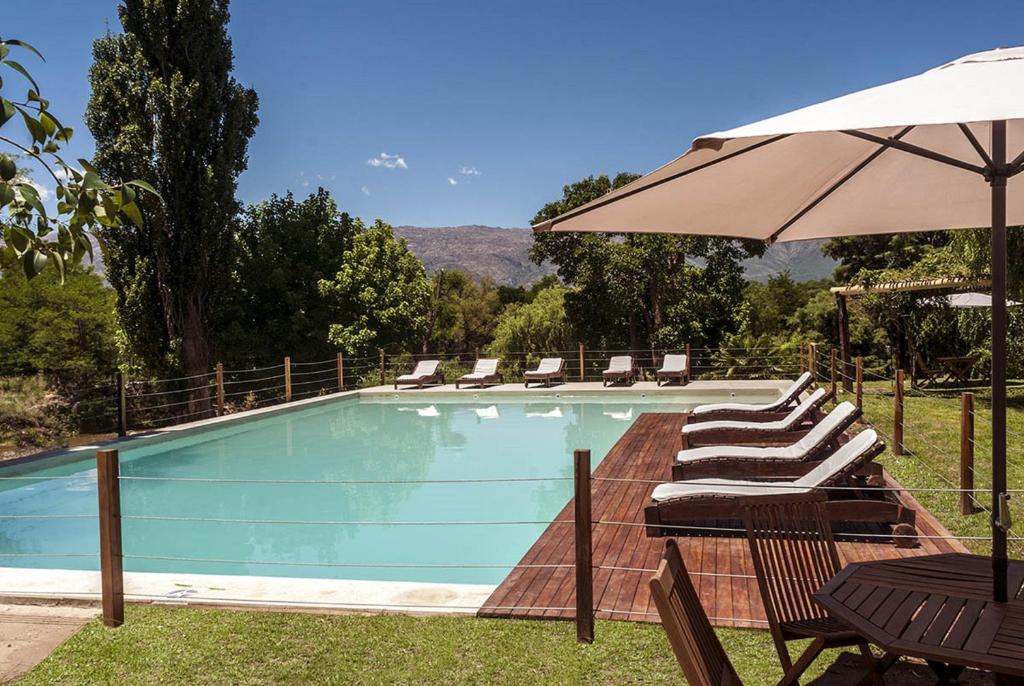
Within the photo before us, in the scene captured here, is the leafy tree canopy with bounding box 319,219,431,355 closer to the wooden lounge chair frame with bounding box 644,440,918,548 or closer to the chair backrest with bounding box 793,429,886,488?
the wooden lounge chair frame with bounding box 644,440,918,548

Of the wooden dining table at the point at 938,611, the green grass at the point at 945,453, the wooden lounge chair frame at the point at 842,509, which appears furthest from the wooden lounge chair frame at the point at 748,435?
the wooden dining table at the point at 938,611

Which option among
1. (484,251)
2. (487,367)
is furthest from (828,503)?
(484,251)

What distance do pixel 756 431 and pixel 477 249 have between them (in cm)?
11458

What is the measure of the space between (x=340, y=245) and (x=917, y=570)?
2078 centimetres

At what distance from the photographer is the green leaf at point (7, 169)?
2.63 ft

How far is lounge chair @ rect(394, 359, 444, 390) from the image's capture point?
16.5 metres

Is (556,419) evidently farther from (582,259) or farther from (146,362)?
(146,362)

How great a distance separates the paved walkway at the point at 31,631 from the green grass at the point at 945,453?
14.8 feet

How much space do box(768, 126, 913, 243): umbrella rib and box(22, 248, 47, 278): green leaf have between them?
307 centimetres

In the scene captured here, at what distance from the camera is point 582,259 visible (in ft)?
67.5

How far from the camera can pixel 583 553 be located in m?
3.60

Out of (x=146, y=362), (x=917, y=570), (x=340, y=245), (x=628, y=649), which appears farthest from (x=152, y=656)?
(x=340, y=245)

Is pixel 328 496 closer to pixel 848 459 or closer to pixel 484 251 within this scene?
pixel 848 459

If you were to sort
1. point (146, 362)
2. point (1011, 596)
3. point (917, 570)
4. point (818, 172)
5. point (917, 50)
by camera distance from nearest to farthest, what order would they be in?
point (1011, 596) → point (917, 570) → point (818, 172) → point (146, 362) → point (917, 50)
